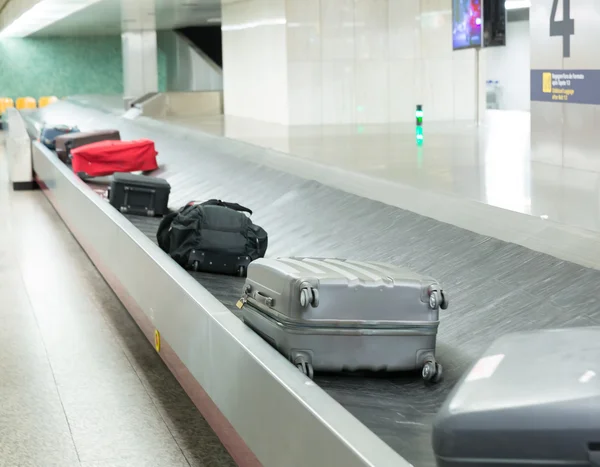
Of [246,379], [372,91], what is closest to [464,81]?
[372,91]

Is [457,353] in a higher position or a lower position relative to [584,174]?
lower

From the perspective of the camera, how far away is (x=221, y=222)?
6.20m

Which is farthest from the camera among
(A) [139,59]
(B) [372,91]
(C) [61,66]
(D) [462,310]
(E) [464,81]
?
(C) [61,66]

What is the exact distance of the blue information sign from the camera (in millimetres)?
7682

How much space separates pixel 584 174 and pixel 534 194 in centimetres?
179

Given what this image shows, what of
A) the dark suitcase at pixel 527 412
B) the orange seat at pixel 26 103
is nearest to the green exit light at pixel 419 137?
the dark suitcase at pixel 527 412

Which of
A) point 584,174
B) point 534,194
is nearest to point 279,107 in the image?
point 584,174

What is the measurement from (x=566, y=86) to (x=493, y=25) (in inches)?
207

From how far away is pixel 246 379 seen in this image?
10.6ft

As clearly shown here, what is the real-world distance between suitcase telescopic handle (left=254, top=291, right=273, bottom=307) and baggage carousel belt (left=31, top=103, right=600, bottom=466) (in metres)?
0.36

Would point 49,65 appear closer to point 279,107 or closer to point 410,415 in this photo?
point 279,107

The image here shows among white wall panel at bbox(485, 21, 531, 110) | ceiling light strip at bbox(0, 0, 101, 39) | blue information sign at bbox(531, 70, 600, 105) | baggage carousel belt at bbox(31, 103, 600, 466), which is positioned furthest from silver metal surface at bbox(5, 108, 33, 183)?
white wall panel at bbox(485, 21, 531, 110)

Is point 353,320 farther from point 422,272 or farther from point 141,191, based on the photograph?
point 141,191

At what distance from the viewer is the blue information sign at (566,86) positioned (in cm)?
768
